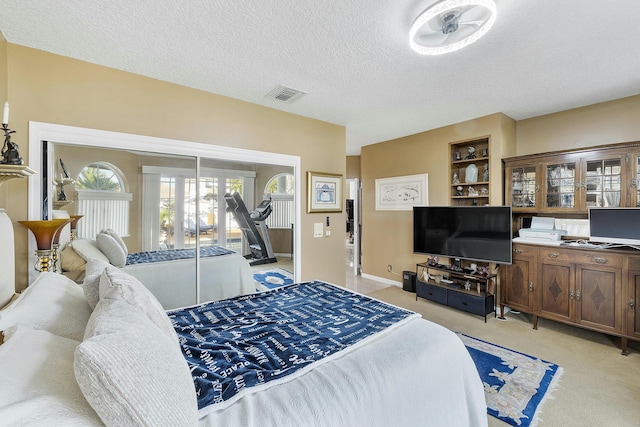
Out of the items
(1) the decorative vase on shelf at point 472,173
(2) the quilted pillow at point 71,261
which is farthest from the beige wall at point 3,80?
(1) the decorative vase on shelf at point 472,173

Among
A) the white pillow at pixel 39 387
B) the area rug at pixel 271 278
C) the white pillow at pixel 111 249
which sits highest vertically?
the white pillow at pixel 111 249

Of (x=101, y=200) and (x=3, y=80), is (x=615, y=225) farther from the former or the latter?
(x=3, y=80)

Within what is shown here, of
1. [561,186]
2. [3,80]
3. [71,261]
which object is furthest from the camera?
[561,186]

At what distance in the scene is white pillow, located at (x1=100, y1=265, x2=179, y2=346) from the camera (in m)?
1.06

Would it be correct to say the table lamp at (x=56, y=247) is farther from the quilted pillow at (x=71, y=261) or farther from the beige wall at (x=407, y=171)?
the beige wall at (x=407, y=171)

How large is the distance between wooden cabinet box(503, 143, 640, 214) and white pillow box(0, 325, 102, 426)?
165 inches

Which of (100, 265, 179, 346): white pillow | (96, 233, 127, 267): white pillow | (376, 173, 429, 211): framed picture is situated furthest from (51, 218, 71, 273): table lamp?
(376, 173, 429, 211): framed picture

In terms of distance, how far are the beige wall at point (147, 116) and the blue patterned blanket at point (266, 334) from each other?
143cm

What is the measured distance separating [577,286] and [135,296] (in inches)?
154

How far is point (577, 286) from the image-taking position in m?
2.88

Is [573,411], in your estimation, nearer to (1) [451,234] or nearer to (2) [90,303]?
(1) [451,234]

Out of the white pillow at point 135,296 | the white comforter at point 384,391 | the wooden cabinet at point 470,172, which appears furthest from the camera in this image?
the wooden cabinet at point 470,172

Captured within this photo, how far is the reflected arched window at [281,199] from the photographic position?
3193 millimetres

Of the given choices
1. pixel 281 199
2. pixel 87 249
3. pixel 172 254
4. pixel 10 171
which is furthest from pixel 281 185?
pixel 10 171
